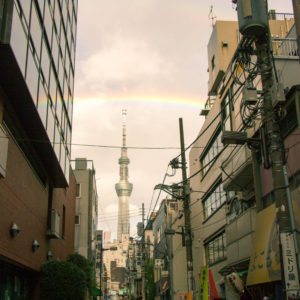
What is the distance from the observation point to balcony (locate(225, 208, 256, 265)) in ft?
66.4

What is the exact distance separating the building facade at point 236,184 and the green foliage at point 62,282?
562cm

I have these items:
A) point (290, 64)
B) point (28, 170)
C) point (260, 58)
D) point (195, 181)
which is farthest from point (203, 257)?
point (260, 58)

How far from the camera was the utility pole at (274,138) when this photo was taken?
989cm

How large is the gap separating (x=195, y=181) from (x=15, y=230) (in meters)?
22.0

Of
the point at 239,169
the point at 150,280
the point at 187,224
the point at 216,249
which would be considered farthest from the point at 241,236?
the point at 150,280

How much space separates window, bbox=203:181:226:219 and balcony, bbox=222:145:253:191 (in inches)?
205

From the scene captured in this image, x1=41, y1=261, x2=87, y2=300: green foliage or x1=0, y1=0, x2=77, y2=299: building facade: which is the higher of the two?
x1=0, y1=0, x2=77, y2=299: building facade

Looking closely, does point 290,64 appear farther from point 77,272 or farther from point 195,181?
point 195,181

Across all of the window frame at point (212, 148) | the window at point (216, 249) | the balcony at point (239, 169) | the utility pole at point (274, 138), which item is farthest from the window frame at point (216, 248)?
the utility pole at point (274, 138)

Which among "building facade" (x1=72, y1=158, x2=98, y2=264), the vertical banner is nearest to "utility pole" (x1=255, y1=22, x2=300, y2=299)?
the vertical banner

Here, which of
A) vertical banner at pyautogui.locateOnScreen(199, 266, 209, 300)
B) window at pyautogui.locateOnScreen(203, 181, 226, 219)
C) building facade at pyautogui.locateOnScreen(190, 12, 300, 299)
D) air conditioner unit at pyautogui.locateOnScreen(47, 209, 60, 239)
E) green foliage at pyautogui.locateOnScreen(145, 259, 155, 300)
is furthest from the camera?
green foliage at pyautogui.locateOnScreen(145, 259, 155, 300)

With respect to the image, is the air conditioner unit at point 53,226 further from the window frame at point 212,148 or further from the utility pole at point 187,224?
the window frame at point 212,148

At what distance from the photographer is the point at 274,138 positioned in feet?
35.4

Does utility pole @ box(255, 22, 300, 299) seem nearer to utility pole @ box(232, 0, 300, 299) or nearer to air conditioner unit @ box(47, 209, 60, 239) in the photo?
utility pole @ box(232, 0, 300, 299)
